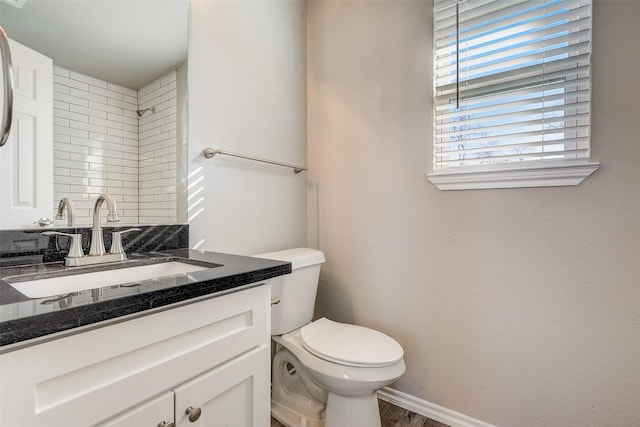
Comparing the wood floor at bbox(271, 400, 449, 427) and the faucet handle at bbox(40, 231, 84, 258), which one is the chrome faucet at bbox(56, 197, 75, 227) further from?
the wood floor at bbox(271, 400, 449, 427)

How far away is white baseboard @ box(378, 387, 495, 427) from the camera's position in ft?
4.50

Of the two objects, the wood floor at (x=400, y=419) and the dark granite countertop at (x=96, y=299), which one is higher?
the dark granite countertop at (x=96, y=299)

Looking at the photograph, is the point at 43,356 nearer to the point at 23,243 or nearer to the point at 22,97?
the point at 23,243

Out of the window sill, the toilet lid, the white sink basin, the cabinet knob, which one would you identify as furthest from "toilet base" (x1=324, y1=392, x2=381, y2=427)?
the window sill

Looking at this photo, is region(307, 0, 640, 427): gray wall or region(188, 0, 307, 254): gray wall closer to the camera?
region(307, 0, 640, 427): gray wall

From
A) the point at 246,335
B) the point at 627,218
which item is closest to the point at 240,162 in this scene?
the point at 246,335

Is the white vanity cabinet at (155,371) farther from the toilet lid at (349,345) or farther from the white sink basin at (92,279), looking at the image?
the toilet lid at (349,345)

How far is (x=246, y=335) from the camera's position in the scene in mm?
869

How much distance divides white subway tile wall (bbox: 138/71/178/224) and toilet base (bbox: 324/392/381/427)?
1009 mm

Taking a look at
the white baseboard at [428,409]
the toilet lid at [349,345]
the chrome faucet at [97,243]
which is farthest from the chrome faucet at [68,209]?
the white baseboard at [428,409]

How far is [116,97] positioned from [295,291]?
41.7 inches

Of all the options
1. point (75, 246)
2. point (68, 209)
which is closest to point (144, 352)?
point (75, 246)

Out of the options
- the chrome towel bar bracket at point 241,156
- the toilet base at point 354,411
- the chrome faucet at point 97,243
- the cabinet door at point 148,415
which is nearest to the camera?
the cabinet door at point 148,415

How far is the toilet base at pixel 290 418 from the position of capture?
1.38 m
